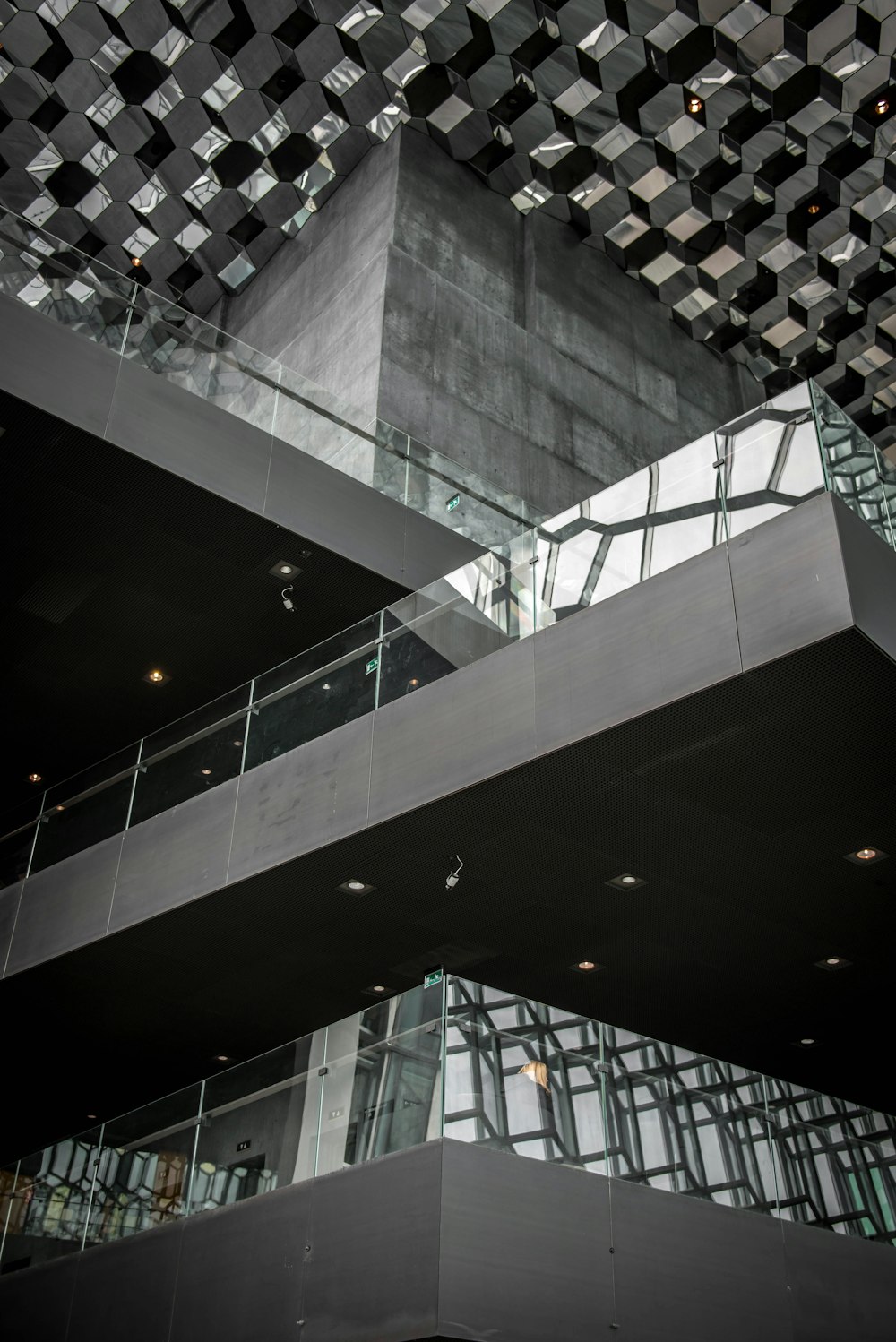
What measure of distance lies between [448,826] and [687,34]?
11.1 metres

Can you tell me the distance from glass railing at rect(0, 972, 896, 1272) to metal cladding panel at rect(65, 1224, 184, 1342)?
164mm

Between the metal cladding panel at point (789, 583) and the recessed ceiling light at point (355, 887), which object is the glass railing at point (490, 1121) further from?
the metal cladding panel at point (789, 583)

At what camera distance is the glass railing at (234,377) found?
10773mm

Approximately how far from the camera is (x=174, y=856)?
34.6ft

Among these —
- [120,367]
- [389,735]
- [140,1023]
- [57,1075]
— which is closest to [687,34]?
[120,367]

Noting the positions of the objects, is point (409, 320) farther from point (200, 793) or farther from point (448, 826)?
point (448, 826)

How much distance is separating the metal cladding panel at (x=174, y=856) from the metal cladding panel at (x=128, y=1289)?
245cm

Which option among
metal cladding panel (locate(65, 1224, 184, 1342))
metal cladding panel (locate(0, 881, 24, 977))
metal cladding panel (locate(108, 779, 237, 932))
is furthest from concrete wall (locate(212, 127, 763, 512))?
metal cladding panel (locate(65, 1224, 184, 1342))

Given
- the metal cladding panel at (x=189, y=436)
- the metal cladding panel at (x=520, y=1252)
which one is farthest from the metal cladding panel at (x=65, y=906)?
the metal cladding panel at (x=520, y=1252)

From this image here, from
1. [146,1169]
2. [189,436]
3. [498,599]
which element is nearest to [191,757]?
[189,436]

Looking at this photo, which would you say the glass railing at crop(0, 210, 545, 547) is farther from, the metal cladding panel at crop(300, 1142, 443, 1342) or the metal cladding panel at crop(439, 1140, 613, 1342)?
the metal cladding panel at crop(439, 1140, 613, 1342)

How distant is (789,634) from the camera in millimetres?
7102

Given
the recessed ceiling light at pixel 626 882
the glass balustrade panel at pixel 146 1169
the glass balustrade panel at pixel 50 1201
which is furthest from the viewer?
the glass balustrade panel at pixel 50 1201

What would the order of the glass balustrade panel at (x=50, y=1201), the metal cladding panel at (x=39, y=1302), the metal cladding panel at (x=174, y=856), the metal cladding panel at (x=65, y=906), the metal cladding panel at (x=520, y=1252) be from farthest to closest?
the metal cladding panel at (x=65, y=906), the glass balustrade panel at (x=50, y=1201), the metal cladding panel at (x=174, y=856), the metal cladding panel at (x=39, y=1302), the metal cladding panel at (x=520, y=1252)
